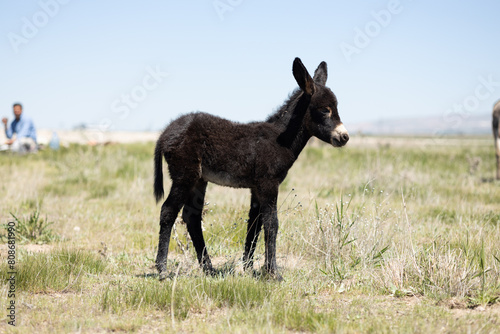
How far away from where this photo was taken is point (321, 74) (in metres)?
5.98

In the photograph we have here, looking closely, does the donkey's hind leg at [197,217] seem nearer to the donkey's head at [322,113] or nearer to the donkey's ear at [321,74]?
the donkey's head at [322,113]

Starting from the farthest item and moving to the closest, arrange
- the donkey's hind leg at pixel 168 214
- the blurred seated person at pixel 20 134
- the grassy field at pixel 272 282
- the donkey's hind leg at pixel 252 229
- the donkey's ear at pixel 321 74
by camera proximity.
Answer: the blurred seated person at pixel 20 134, the donkey's ear at pixel 321 74, the donkey's hind leg at pixel 252 229, the donkey's hind leg at pixel 168 214, the grassy field at pixel 272 282

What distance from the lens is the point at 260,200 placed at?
17.8 ft

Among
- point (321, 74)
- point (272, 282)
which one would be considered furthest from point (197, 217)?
point (321, 74)

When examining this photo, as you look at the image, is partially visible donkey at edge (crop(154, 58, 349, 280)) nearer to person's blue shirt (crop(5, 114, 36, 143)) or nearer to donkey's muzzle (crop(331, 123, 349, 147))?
donkey's muzzle (crop(331, 123, 349, 147))

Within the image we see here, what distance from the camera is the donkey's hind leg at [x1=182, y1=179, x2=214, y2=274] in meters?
5.84

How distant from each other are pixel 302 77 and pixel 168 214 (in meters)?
2.26

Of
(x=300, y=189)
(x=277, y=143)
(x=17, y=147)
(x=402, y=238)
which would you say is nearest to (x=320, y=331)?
(x=277, y=143)

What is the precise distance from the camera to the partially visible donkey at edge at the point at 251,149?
17.7 ft

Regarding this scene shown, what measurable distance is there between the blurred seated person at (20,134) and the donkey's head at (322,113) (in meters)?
13.1

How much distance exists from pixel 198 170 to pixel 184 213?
77cm

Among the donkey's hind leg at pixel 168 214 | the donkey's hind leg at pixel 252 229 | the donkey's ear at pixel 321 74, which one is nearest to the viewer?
the donkey's hind leg at pixel 168 214

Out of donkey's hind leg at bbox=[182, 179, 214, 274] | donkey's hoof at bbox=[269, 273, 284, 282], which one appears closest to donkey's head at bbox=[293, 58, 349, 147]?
donkey's hind leg at bbox=[182, 179, 214, 274]

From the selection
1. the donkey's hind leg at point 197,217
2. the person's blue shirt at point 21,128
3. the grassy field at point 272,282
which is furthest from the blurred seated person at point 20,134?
the donkey's hind leg at point 197,217
